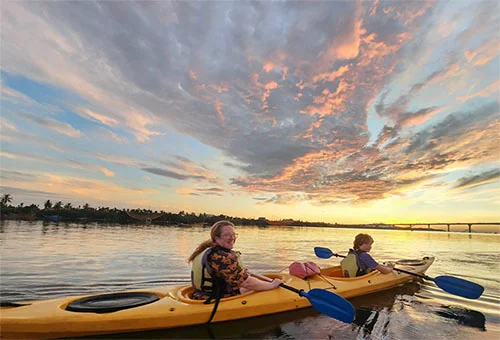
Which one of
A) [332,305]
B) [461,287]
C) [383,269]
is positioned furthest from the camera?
[383,269]

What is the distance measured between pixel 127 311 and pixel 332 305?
287 cm

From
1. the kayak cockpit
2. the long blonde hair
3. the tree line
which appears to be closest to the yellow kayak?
the kayak cockpit

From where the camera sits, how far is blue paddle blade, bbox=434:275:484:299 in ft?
19.6

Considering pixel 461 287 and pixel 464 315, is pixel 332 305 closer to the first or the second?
pixel 464 315

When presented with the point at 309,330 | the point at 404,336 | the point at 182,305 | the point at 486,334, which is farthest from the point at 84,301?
the point at 486,334

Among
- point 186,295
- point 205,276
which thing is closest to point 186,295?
point 186,295

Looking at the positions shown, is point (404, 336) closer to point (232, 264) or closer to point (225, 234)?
point (232, 264)

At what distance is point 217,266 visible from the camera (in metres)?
4.18

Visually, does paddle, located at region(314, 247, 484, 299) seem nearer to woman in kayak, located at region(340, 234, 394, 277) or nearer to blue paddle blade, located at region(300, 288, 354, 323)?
woman in kayak, located at region(340, 234, 394, 277)

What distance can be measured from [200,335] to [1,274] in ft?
21.4

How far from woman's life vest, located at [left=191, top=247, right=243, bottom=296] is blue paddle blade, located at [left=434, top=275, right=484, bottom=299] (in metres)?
→ 4.83

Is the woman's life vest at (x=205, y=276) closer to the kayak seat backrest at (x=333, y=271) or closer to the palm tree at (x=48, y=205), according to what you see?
the kayak seat backrest at (x=333, y=271)

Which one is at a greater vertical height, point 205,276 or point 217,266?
point 217,266

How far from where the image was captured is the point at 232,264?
167 inches
